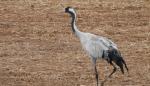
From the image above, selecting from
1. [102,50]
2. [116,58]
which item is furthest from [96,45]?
[116,58]

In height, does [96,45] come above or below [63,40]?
above

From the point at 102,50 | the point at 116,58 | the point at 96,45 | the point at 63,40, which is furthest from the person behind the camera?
the point at 63,40

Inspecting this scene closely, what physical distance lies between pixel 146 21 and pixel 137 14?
0.93m

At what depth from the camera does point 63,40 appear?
15516mm

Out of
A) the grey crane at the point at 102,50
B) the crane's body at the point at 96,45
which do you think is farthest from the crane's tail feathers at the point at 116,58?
the crane's body at the point at 96,45

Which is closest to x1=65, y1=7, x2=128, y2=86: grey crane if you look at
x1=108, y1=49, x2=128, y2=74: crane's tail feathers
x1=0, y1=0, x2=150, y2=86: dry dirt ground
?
x1=108, y1=49, x2=128, y2=74: crane's tail feathers

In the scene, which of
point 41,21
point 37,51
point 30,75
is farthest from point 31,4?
point 30,75

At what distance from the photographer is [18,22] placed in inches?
690

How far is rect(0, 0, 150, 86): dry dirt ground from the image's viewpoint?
12597 millimetres

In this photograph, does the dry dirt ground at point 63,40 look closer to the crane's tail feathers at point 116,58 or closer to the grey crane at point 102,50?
the grey crane at point 102,50

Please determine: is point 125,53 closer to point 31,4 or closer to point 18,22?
point 18,22

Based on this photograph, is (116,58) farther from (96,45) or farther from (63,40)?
(63,40)

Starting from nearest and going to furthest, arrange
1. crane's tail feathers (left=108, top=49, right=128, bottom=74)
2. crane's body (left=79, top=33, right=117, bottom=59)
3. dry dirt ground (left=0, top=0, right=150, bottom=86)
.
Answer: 1. crane's tail feathers (left=108, top=49, right=128, bottom=74)
2. crane's body (left=79, top=33, right=117, bottom=59)
3. dry dirt ground (left=0, top=0, right=150, bottom=86)

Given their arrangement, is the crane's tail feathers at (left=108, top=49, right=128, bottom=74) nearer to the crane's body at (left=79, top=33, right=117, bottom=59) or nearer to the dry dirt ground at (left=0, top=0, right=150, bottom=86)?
the crane's body at (left=79, top=33, right=117, bottom=59)
